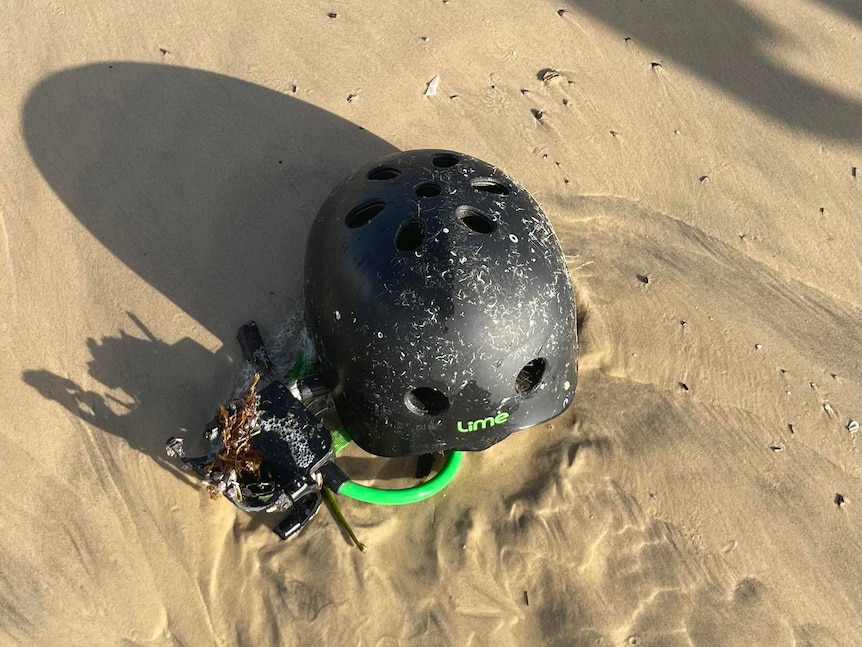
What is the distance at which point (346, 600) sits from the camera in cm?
363

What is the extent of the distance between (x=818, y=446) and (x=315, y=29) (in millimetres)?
4530

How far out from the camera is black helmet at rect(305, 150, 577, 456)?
10.3 feet

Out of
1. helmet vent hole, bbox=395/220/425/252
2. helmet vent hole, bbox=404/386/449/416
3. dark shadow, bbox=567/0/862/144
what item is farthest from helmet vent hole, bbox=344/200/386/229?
dark shadow, bbox=567/0/862/144

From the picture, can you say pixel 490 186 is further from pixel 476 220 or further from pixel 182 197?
pixel 182 197

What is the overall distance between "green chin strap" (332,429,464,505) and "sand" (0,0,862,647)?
0.17m

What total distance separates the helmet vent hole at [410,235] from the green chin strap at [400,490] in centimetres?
109

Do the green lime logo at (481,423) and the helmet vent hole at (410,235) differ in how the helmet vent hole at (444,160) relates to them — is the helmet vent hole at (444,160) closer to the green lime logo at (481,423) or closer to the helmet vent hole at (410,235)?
the helmet vent hole at (410,235)

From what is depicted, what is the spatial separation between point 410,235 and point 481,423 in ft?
3.24

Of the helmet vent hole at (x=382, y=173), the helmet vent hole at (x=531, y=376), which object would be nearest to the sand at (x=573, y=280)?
the helmet vent hole at (x=531, y=376)

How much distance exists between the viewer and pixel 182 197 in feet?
15.1

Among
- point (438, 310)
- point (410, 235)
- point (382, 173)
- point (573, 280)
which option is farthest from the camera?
point (573, 280)

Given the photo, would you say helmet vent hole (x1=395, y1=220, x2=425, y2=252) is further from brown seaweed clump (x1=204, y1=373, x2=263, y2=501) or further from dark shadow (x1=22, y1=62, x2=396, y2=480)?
dark shadow (x1=22, y1=62, x2=396, y2=480)

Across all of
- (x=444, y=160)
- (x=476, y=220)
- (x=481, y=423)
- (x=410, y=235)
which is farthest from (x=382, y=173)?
(x=481, y=423)

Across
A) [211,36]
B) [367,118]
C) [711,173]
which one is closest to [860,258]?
[711,173]
